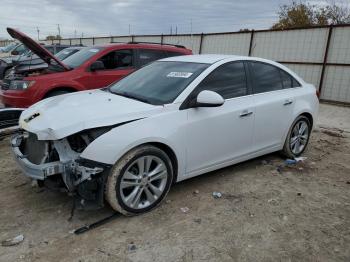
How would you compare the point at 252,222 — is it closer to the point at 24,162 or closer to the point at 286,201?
the point at 286,201

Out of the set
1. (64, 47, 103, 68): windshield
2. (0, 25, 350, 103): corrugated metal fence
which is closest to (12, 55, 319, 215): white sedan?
(64, 47, 103, 68): windshield

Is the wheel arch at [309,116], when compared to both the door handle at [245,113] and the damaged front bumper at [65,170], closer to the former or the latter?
the door handle at [245,113]

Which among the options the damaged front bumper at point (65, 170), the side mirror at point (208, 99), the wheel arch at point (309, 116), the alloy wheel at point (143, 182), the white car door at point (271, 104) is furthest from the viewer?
the wheel arch at point (309, 116)

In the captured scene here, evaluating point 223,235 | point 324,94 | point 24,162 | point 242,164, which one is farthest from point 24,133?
point 324,94

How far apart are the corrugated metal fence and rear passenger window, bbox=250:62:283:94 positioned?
6.89 m

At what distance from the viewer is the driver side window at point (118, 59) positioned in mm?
Answer: 7553

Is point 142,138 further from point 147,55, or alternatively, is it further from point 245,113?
point 147,55

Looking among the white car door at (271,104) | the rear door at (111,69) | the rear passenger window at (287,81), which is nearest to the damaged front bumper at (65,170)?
the white car door at (271,104)

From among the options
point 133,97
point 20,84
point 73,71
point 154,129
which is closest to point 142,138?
point 154,129

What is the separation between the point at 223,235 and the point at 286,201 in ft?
3.72

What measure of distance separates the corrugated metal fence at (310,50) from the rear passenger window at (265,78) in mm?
6893

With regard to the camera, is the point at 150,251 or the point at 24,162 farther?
the point at 24,162

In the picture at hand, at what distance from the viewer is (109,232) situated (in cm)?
327

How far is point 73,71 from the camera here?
23.0 feet
